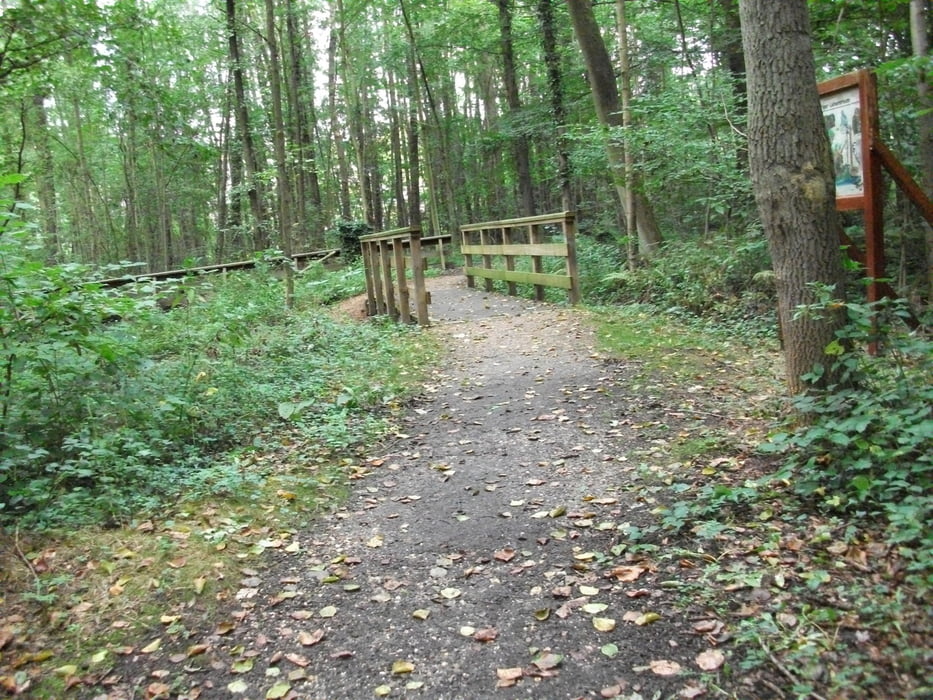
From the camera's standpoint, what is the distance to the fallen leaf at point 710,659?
8.12 feet

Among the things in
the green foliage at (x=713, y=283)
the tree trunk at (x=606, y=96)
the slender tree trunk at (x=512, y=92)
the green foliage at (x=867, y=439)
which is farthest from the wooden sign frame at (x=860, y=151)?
the slender tree trunk at (x=512, y=92)

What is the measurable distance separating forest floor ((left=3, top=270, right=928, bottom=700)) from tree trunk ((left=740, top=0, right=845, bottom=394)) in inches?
40.6

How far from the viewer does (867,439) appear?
11.0ft

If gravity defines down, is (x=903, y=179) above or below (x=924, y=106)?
below

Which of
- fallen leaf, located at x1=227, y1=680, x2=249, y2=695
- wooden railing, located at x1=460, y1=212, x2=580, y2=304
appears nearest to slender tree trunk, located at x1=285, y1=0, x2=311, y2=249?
wooden railing, located at x1=460, y1=212, x2=580, y2=304

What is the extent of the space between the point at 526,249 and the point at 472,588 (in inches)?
328

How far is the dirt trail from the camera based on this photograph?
104 inches

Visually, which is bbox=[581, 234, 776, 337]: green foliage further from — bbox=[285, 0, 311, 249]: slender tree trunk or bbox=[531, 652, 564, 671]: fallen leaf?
bbox=[285, 0, 311, 249]: slender tree trunk

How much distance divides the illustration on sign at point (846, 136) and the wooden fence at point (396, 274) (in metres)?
5.35

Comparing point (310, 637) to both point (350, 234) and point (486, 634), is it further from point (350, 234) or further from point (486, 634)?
point (350, 234)

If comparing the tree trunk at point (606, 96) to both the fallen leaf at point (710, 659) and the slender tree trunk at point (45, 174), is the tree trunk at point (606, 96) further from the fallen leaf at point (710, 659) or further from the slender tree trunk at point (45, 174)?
the slender tree trunk at point (45, 174)

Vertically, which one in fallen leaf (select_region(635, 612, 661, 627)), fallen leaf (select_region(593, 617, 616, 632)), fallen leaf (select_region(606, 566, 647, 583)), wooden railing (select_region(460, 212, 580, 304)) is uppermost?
wooden railing (select_region(460, 212, 580, 304))

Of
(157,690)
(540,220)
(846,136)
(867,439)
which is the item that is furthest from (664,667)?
(540,220)

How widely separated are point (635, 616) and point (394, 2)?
71.5ft
